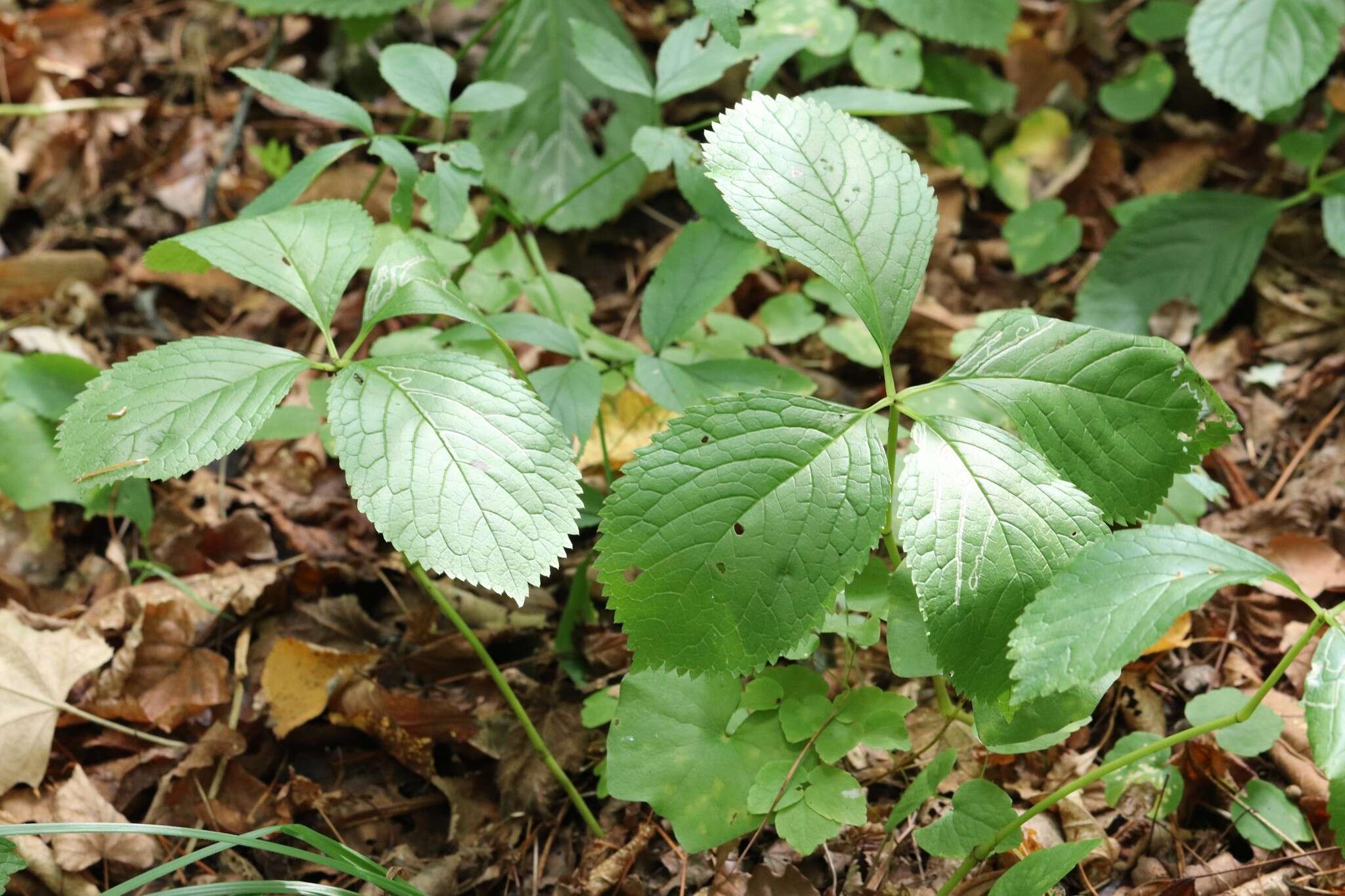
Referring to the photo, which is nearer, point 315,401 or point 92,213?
point 315,401

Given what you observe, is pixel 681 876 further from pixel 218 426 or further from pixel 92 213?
pixel 92 213

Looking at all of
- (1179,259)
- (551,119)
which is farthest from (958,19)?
(551,119)

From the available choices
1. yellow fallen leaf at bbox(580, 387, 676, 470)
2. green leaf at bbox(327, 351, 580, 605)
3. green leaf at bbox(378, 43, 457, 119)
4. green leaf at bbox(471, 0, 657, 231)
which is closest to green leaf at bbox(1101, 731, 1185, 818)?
green leaf at bbox(327, 351, 580, 605)

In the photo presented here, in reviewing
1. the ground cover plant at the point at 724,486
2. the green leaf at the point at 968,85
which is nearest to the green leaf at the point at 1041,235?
the ground cover plant at the point at 724,486

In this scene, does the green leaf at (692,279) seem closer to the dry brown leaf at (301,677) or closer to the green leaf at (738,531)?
the green leaf at (738,531)

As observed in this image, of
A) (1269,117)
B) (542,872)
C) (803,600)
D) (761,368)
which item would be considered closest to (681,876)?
(542,872)

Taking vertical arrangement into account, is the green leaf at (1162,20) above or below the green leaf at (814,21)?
above

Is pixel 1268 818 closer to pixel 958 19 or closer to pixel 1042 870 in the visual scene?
pixel 1042 870
